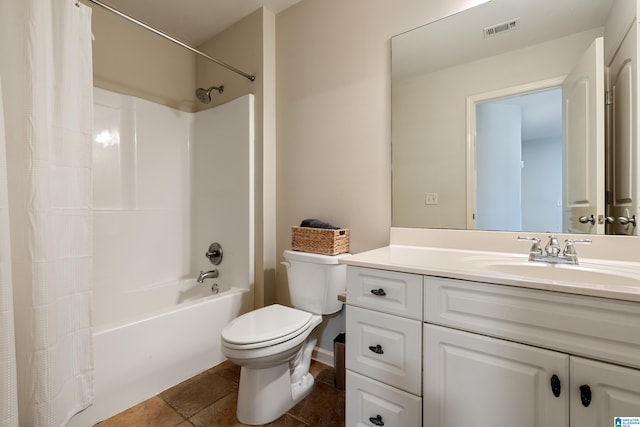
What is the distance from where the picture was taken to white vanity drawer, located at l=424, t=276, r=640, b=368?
2.33 feet

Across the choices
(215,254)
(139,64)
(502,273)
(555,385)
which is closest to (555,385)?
(555,385)

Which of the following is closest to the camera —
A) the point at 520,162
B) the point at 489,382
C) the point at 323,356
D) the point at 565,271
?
the point at 489,382

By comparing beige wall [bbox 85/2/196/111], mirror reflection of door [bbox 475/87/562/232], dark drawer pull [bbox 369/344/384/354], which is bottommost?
dark drawer pull [bbox 369/344/384/354]

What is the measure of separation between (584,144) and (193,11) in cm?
241

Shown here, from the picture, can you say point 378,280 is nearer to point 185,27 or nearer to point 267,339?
point 267,339

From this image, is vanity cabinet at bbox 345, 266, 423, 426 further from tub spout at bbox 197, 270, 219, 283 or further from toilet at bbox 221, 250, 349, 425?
tub spout at bbox 197, 270, 219, 283

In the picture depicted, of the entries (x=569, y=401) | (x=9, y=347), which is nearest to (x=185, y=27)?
(x=9, y=347)

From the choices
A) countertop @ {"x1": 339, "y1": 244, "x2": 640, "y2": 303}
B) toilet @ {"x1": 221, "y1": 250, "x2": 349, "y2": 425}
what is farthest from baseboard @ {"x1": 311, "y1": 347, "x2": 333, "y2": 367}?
countertop @ {"x1": 339, "y1": 244, "x2": 640, "y2": 303}

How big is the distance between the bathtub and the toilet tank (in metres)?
0.53

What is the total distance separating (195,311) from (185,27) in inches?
82.1

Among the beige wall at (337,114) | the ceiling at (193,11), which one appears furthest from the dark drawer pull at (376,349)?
the ceiling at (193,11)

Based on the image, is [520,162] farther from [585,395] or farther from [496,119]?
[585,395]

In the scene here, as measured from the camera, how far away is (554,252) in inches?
43.1

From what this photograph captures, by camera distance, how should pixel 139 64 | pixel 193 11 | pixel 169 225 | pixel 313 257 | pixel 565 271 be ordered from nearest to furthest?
pixel 565 271 < pixel 313 257 < pixel 193 11 < pixel 139 64 < pixel 169 225
